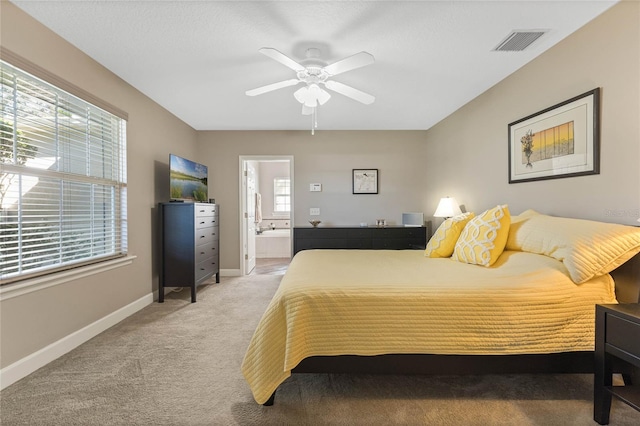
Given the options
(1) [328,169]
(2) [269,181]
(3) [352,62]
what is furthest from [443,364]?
(2) [269,181]

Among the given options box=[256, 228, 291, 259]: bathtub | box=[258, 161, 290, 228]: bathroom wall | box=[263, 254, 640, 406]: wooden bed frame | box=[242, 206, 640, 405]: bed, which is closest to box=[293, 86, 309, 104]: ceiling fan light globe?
box=[242, 206, 640, 405]: bed

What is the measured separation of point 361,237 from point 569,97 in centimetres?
289

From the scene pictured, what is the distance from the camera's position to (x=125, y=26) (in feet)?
6.91

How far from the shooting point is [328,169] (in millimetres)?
5035

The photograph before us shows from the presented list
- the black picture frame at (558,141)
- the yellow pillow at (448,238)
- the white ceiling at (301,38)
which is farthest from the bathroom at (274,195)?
the black picture frame at (558,141)

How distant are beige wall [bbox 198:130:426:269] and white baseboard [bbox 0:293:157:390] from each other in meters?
2.18

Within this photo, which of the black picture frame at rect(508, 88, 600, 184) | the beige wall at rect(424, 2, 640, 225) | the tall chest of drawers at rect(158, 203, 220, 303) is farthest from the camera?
the tall chest of drawers at rect(158, 203, 220, 303)

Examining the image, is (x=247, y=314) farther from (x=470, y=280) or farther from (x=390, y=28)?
(x=390, y=28)

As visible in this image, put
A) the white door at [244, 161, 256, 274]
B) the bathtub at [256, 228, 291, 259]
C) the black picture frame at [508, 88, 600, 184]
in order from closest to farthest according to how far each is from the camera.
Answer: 1. the black picture frame at [508, 88, 600, 184]
2. the white door at [244, 161, 256, 274]
3. the bathtub at [256, 228, 291, 259]

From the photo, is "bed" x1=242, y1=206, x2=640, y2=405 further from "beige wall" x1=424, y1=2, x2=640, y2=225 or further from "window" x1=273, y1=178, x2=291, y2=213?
"window" x1=273, y1=178, x2=291, y2=213

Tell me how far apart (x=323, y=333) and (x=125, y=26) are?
8.04 feet

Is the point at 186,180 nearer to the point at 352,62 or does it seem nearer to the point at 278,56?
the point at 278,56

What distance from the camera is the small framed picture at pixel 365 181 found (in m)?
→ 5.01

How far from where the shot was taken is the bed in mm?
1619
